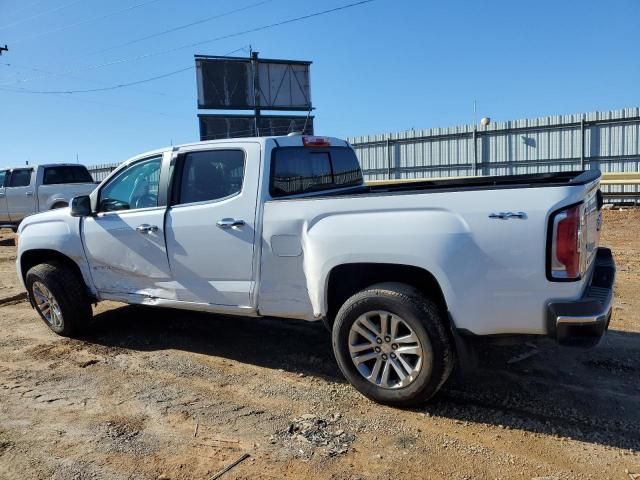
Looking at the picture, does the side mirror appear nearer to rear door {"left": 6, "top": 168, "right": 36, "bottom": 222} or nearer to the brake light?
the brake light

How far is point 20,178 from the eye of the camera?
1482 cm

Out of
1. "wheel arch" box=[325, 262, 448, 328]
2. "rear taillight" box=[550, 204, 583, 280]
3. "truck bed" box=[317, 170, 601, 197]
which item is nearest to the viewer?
"rear taillight" box=[550, 204, 583, 280]

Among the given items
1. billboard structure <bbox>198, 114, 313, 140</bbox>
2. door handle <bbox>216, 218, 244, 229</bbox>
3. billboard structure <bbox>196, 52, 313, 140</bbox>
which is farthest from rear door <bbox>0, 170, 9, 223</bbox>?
billboard structure <bbox>196, 52, 313, 140</bbox>

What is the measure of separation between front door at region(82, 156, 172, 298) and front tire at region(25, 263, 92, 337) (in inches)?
12.4

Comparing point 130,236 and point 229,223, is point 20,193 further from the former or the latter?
point 229,223

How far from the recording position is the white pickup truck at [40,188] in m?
14.3

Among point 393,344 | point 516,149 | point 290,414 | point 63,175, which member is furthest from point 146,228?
point 516,149

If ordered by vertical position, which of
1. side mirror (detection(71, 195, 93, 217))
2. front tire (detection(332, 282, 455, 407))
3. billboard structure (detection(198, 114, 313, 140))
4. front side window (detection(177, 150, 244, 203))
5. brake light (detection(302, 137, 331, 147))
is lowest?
front tire (detection(332, 282, 455, 407))

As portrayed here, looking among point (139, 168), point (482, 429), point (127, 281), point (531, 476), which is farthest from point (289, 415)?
point (139, 168)

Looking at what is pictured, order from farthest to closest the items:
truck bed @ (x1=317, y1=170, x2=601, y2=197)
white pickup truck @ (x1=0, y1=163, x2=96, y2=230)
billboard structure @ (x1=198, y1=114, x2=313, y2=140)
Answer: billboard structure @ (x1=198, y1=114, x2=313, y2=140) < white pickup truck @ (x1=0, y1=163, x2=96, y2=230) < truck bed @ (x1=317, y1=170, x2=601, y2=197)

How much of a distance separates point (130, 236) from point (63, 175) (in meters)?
11.2

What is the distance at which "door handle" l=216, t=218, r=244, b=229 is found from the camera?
425cm

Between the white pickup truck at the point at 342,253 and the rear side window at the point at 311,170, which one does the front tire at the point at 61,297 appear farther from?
the rear side window at the point at 311,170

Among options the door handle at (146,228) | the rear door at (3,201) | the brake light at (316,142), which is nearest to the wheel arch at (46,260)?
the door handle at (146,228)
